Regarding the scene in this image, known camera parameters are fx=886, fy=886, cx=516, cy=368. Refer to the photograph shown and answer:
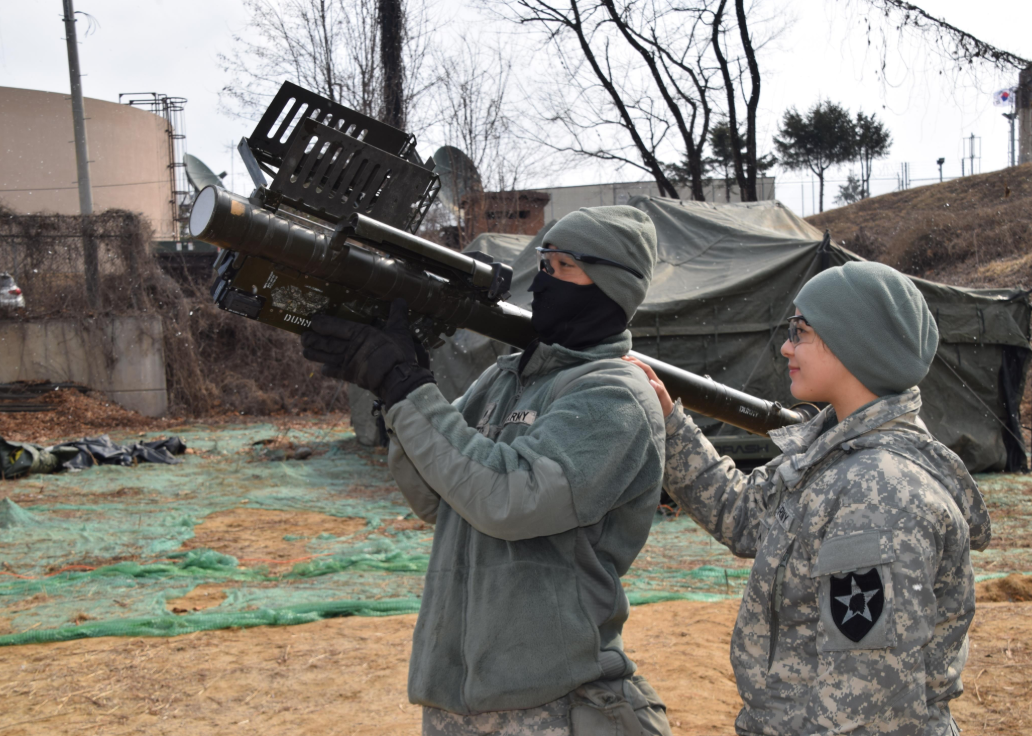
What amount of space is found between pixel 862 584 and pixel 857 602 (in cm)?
3

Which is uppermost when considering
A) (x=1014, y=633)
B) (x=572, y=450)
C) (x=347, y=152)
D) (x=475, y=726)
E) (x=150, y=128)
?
(x=150, y=128)

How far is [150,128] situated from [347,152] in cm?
3041

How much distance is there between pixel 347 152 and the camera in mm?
2232

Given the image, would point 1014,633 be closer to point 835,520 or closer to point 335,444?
point 835,520

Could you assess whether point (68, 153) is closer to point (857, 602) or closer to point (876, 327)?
point (876, 327)

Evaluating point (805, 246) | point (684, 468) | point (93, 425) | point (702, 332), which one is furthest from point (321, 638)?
point (93, 425)

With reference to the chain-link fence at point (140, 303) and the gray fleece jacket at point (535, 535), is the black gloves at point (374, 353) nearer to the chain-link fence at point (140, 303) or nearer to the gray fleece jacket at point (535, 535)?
the gray fleece jacket at point (535, 535)

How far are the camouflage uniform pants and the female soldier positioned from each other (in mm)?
224

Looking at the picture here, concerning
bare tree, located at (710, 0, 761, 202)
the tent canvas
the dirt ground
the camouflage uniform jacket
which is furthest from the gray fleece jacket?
bare tree, located at (710, 0, 761, 202)

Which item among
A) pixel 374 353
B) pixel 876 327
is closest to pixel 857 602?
pixel 876 327

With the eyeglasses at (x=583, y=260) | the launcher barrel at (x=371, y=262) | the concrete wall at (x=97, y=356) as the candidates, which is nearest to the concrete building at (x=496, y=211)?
the concrete wall at (x=97, y=356)

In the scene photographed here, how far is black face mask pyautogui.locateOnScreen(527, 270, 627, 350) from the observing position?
2090 millimetres

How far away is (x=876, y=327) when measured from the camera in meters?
1.83

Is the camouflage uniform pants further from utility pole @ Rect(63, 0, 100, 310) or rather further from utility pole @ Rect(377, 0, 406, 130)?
utility pole @ Rect(63, 0, 100, 310)
